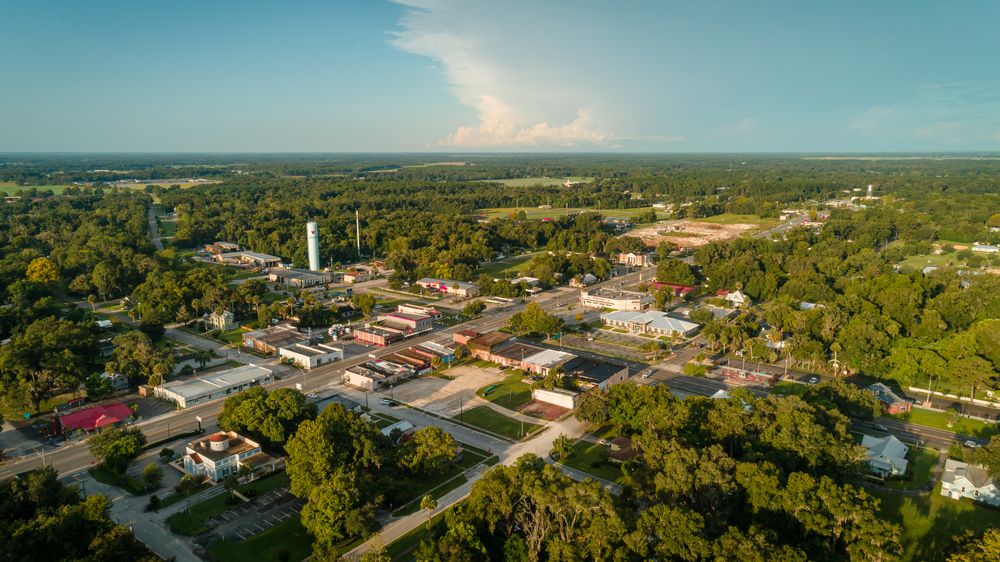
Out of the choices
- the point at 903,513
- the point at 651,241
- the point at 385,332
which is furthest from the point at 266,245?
the point at 903,513

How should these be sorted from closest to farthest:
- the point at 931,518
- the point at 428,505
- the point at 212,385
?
the point at 428,505, the point at 931,518, the point at 212,385

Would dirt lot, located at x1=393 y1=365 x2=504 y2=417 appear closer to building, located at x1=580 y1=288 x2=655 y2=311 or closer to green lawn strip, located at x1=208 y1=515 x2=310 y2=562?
green lawn strip, located at x1=208 y1=515 x2=310 y2=562

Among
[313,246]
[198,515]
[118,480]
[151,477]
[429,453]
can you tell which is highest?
[313,246]

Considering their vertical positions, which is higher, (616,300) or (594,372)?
(616,300)

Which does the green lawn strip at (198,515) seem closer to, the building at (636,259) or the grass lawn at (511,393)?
the grass lawn at (511,393)

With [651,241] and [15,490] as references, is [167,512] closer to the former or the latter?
[15,490]

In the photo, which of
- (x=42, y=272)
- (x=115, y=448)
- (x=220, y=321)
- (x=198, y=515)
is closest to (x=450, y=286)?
(x=220, y=321)

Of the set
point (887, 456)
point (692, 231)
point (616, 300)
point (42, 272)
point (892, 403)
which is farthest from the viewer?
point (692, 231)

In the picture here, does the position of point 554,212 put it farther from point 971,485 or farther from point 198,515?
point 198,515
